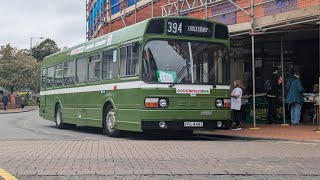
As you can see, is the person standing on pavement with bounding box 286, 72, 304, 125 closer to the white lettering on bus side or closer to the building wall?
the building wall

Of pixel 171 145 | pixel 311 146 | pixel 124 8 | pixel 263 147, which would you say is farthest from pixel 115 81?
pixel 124 8

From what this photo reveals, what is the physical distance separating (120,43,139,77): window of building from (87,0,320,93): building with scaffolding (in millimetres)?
4410

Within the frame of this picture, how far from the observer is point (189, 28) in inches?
511

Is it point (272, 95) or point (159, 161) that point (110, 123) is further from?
point (272, 95)

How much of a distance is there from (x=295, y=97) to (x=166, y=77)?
19.0 feet

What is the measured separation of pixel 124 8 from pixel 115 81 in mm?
13590

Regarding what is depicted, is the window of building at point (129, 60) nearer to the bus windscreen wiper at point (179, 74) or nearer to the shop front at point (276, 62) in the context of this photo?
the bus windscreen wiper at point (179, 74)

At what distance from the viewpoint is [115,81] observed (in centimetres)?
1371

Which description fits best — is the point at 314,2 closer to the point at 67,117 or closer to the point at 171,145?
the point at 171,145

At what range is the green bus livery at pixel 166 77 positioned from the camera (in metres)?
12.3

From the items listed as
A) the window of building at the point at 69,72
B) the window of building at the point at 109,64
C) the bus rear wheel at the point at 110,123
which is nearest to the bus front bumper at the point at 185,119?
the bus rear wheel at the point at 110,123

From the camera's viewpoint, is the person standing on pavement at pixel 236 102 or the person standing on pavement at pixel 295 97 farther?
the person standing on pavement at pixel 295 97

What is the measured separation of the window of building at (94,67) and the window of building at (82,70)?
0.36 metres

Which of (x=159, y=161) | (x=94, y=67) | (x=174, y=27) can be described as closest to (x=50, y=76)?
(x=94, y=67)
